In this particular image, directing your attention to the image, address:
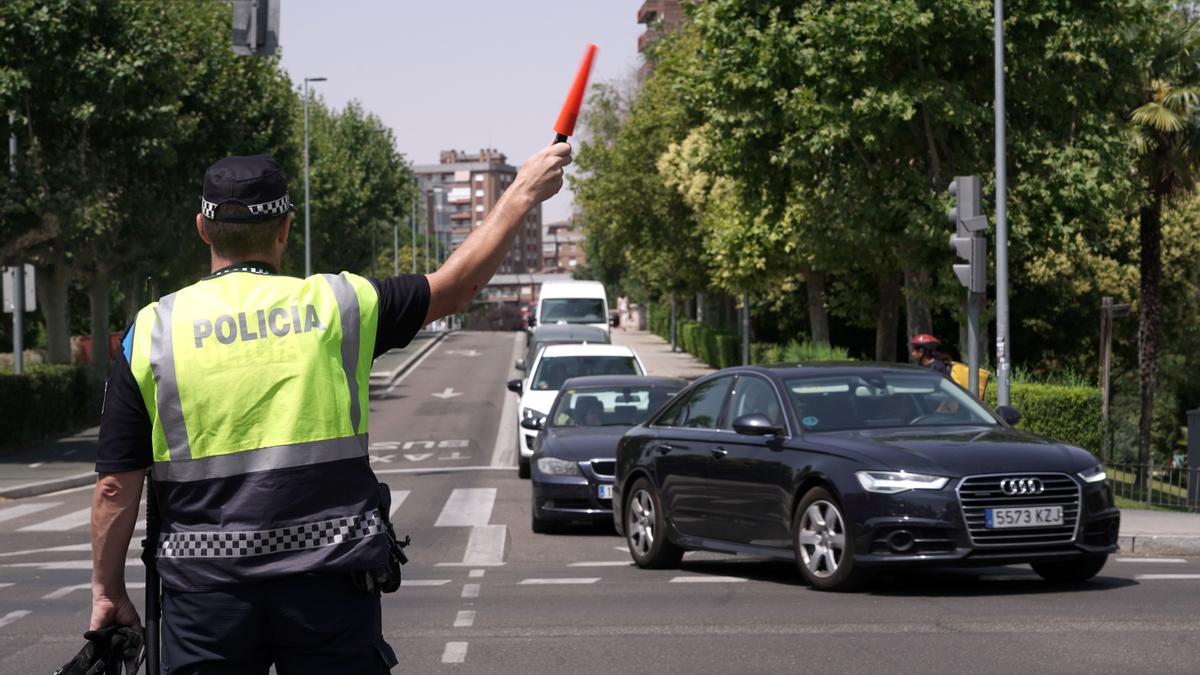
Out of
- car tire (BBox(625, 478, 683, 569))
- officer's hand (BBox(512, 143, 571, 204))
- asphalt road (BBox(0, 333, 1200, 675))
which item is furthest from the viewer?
car tire (BBox(625, 478, 683, 569))

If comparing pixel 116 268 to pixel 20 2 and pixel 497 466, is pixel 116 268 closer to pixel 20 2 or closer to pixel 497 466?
pixel 20 2

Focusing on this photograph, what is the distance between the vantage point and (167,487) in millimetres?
3670

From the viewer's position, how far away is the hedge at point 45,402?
1176 inches

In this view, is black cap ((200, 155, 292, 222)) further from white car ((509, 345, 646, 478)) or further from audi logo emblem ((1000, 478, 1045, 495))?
white car ((509, 345, 646, 478))

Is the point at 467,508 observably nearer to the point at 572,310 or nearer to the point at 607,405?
the point at 607,405

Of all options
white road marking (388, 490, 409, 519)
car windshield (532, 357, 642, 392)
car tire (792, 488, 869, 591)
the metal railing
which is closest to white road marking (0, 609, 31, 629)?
car tire (792, 488, 869, 591)

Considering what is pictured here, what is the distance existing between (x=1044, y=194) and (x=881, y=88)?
3.30 m

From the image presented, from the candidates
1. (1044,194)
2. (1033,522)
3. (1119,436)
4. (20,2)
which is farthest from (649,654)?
(1119,436)

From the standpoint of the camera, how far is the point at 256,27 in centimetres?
1421

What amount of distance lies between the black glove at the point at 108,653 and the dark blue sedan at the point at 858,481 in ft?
22.0

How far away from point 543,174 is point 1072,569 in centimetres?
771

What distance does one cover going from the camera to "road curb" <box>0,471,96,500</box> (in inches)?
886

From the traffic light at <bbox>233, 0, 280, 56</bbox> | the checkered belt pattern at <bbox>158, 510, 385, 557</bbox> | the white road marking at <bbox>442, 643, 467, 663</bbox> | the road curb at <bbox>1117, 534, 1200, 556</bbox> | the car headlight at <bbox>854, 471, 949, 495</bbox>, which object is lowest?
the road curb at <bbox>1117, 534, 1200, 556</bbox>

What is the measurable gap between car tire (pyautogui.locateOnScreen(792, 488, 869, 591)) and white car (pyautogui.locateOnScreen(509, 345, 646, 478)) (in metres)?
12.5
